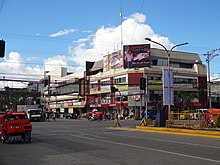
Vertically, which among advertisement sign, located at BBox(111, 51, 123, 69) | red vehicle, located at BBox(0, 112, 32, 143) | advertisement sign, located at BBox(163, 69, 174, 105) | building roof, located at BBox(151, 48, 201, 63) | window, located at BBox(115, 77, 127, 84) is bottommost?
red vehicle, located at BBox(0, 112, 32, 143)

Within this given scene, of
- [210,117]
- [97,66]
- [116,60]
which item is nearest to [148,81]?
[116,60]

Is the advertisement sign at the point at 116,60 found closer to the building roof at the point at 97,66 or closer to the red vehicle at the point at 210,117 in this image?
the building roof at the point at 97,66

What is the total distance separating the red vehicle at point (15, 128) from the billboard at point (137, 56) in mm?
50058

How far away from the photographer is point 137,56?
65938mm

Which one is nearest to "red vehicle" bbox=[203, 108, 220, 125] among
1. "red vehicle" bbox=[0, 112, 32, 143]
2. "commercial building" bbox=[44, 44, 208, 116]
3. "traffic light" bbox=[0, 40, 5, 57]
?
"red vehicle" bbox=[0, 112, 32, 143]

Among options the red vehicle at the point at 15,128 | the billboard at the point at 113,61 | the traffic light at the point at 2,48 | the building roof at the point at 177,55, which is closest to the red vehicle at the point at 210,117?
the red vehicle at the point at 15,128

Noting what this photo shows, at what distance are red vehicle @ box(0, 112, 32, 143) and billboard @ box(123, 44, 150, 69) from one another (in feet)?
164

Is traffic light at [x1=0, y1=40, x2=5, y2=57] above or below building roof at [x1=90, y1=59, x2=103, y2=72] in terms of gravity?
below

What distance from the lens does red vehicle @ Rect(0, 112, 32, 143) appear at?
1603 centimetres

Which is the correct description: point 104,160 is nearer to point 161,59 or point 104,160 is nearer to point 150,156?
point 150,156

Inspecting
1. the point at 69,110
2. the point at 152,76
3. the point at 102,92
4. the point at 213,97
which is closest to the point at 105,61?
the point at 102,92

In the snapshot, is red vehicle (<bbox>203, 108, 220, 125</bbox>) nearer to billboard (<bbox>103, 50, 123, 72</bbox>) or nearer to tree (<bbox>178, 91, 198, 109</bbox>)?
tree (<bbox>178, 91, 198, 109</bbox>)

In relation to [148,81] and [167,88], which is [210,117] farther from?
[148,81]

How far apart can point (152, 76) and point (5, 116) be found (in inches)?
2054
